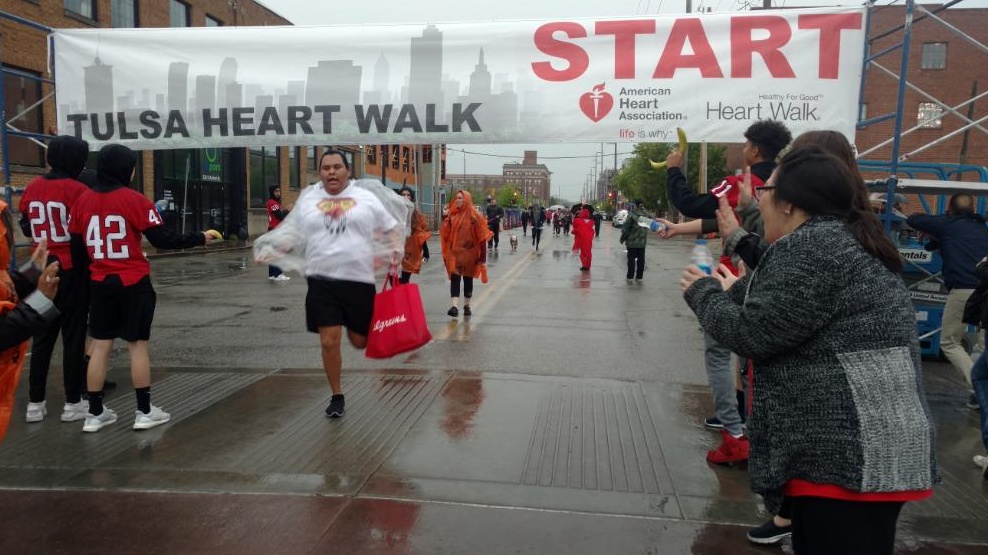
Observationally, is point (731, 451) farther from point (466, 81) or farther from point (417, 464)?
point (466, 81)

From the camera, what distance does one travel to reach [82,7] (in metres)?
20.3

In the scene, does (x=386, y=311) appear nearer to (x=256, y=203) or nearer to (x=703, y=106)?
(x=703, y=106)

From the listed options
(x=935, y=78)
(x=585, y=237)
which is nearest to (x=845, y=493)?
(x=585, y=237)

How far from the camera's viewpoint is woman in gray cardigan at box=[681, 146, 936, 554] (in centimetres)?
185

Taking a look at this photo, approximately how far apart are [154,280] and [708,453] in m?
12.7

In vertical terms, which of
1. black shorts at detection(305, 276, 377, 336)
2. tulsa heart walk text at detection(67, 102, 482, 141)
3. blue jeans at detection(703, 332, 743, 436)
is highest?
tulsa heart walk text at detection(67, 102, 482, 141)

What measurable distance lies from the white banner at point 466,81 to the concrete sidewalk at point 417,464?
2.13 meters

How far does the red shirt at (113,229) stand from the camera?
14.6 feet

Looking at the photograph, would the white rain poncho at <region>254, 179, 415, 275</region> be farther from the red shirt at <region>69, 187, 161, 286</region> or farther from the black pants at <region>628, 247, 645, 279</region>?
the black pants at <region>628, 247, 645, 279</region>

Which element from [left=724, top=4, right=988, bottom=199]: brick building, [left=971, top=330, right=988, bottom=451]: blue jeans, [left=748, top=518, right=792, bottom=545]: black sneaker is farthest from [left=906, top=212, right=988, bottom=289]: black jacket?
[left=724, top=4, right=988, bottom=199]: brick building

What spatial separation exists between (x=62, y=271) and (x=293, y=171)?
31.3 meters

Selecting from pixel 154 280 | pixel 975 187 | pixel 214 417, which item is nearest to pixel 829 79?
pixel 975 187

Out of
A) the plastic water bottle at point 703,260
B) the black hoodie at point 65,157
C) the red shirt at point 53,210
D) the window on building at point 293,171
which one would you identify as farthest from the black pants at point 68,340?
the window on building at point 293,171

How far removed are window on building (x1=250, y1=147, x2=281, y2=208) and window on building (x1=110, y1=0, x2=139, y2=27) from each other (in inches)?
316
